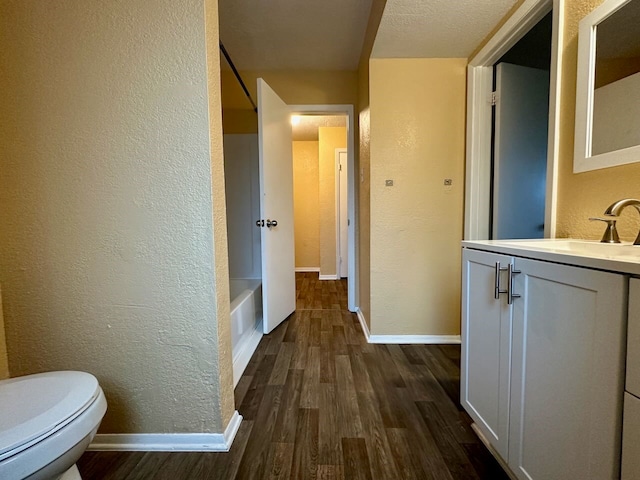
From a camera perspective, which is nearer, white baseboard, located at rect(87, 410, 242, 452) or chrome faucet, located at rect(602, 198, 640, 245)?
chrome faucet, located at rect(602, 198, 640, 245)

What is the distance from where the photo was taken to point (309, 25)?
2014 millimetres

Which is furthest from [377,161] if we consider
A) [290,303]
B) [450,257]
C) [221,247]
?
[290,303]

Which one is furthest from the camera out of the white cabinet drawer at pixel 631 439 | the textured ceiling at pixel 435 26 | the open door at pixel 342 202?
the open door at pixel 342 202

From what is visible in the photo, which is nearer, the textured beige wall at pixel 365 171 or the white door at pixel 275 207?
the textured beige wall at pixel 365 171

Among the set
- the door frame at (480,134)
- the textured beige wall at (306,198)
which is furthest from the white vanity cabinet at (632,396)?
the textured beige wall at (306,198)

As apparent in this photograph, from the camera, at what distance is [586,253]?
2.41 feet

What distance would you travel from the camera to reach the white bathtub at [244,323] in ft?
5.84

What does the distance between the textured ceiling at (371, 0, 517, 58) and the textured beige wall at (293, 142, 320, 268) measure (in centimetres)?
308

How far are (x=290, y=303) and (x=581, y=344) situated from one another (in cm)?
221

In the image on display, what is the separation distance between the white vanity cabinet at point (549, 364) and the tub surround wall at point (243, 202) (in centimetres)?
218

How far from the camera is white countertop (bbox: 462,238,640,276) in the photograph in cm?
57

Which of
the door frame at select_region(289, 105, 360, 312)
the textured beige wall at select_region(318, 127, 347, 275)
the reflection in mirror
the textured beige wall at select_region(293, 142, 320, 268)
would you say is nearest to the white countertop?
the reflection in mirror

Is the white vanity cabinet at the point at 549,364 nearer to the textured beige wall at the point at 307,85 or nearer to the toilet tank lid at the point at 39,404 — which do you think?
the toilet tank lid at the point at 39,404

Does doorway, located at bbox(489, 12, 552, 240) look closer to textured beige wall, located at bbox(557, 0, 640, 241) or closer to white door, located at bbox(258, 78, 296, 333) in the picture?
textured beige wall, located at bbox(557, 0, 640, 241)
